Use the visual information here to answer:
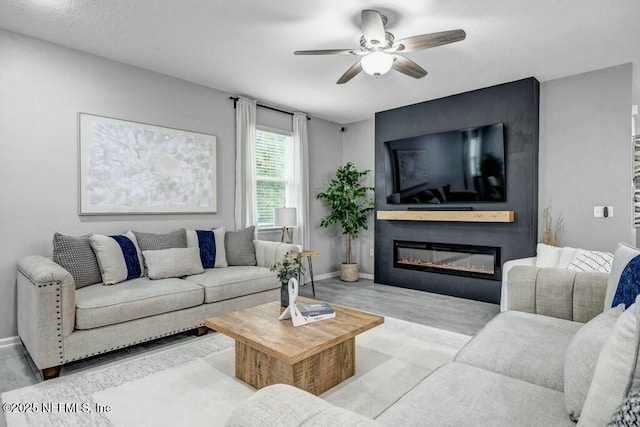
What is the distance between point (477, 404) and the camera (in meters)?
1.17

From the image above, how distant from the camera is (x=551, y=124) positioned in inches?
155

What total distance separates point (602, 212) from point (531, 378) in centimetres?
318

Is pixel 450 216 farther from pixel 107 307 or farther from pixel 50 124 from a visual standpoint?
pixel 50 124

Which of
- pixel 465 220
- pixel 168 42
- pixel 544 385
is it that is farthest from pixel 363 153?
pixel 544 385

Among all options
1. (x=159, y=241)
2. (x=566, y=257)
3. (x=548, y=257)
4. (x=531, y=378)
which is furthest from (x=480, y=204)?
(x=159, y=241)

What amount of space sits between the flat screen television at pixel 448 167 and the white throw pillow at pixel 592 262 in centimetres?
125

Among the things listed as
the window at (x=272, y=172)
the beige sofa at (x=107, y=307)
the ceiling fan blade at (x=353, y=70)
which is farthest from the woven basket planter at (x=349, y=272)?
the ceiling fan blade at (x=353, y=70)

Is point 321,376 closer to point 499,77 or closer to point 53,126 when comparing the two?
point 53,126

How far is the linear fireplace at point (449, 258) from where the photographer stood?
14.0ft

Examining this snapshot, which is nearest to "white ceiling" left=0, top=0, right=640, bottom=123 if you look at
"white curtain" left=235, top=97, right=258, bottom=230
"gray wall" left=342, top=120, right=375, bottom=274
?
"white curtain" left=235, top=97, right=258, bottom=230

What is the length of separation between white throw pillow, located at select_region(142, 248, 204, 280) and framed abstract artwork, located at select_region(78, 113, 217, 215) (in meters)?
0.63

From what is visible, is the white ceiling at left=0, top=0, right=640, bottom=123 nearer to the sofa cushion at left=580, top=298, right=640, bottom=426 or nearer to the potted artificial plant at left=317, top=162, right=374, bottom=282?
the potted artificial plant at left=317, top=162, right=374, bottom=282

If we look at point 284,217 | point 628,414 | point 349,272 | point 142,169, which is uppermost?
point 142,169

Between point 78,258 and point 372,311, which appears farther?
point 372,311
